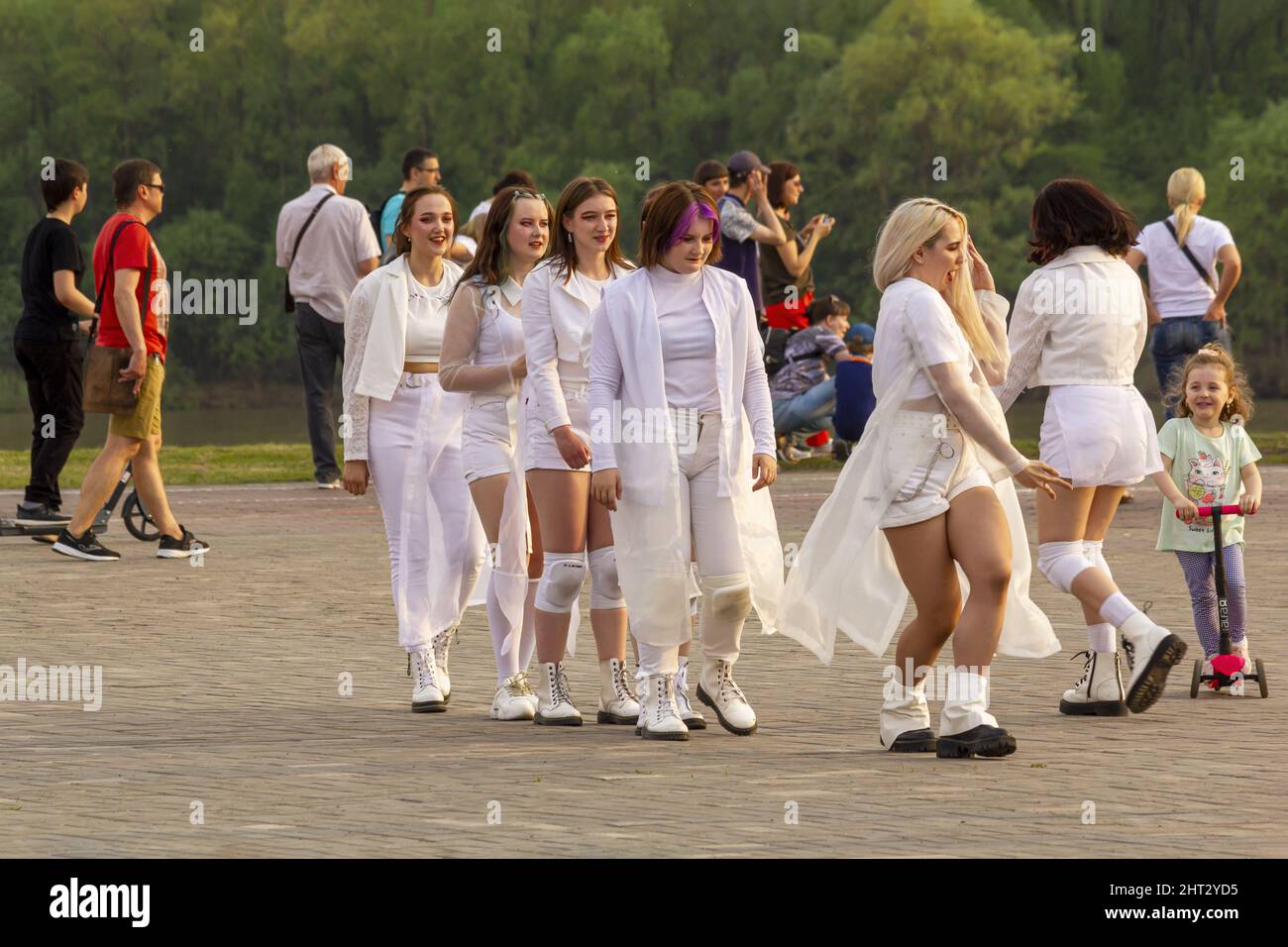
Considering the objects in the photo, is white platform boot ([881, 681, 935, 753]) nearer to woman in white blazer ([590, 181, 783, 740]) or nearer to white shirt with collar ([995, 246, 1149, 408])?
woman in white blazer ([590, 181, 783, 740])

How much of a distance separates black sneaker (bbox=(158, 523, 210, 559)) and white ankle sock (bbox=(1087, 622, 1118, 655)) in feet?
21.3

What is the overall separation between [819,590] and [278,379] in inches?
2192

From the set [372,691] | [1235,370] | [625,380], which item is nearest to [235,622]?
[372,691]

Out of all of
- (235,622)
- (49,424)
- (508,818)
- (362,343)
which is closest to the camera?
(508,818)

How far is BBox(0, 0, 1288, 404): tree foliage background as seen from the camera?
58562 mm

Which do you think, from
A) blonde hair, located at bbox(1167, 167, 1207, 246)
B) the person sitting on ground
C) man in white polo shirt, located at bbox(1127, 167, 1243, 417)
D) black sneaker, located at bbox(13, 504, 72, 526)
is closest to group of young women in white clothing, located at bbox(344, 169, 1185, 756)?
black sneaker, located at bbox(13, 504, 72, 526)

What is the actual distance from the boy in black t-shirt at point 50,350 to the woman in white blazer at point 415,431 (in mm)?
5718

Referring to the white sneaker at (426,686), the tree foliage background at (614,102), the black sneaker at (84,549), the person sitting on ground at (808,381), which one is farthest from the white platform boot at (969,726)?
the tree foliage background at (614,102)

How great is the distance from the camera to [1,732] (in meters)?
7.57

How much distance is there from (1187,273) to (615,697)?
8.87 m

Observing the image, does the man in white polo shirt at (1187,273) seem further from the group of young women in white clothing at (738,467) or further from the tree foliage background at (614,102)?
the tree foliage background at (614,102)

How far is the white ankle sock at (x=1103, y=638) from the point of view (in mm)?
7676

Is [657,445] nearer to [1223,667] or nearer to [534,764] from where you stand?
[534,764]

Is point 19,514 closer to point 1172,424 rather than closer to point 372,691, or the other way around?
point 372,691
